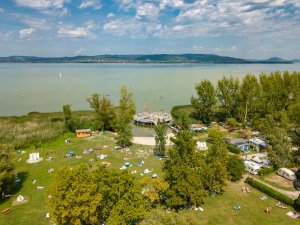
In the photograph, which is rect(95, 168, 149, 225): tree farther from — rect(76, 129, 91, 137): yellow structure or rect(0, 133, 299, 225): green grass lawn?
rect(76, 129, 91, 137): yellow structure

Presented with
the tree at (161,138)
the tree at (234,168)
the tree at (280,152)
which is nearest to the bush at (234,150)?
the tree at (280,152)

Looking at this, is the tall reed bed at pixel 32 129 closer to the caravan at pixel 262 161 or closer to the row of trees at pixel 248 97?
the row of trees at pixel 248 97

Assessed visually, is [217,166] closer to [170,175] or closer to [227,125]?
[170,175]

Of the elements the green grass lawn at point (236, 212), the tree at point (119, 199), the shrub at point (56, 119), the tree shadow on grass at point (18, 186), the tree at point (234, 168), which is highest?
the tree at point (119, 199)

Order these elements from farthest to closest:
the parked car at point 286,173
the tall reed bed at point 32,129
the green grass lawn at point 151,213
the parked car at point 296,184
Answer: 1. the tall reed bed at point 32,129
2. the parked car at point 286,173
3. the parked car at point 296,184
4. the green grass lawn at point 151,213

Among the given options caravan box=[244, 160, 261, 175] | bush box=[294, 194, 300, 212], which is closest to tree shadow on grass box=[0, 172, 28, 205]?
caravan box=[244, 160, 261, 175]

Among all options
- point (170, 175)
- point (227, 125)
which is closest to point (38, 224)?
point (170, 175)

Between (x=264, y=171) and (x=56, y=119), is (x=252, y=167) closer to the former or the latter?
(x=264, y=171)
